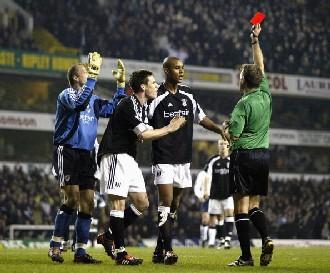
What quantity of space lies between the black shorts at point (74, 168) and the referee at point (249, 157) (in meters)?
1.88

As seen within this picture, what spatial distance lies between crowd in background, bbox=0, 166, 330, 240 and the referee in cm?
1669

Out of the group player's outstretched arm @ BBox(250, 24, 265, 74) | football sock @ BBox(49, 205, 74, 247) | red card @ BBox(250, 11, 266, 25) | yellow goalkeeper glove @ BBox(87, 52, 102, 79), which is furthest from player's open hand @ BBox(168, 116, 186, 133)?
football sock @ BBox(49, 205, 74, 247)

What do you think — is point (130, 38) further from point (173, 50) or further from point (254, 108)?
point (254, 108)

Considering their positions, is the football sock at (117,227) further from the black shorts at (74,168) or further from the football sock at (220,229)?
the football sock at (220,229)

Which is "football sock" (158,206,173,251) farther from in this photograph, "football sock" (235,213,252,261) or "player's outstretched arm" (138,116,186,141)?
"player's outstretched arm" (138,116,186,141)

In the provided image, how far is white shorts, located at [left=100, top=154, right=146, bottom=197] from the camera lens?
982 cm

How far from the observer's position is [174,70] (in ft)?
34.1

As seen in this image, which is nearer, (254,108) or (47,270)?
(47,270)

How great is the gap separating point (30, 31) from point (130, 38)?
4.84 meters

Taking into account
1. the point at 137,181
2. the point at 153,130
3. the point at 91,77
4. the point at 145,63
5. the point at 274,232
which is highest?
the point at 145,63

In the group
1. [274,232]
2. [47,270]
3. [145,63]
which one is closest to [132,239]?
[274,232]

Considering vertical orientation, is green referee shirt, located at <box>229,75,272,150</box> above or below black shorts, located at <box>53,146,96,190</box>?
above

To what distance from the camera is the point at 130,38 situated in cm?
3812

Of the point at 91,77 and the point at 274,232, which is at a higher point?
the point at 91,77
